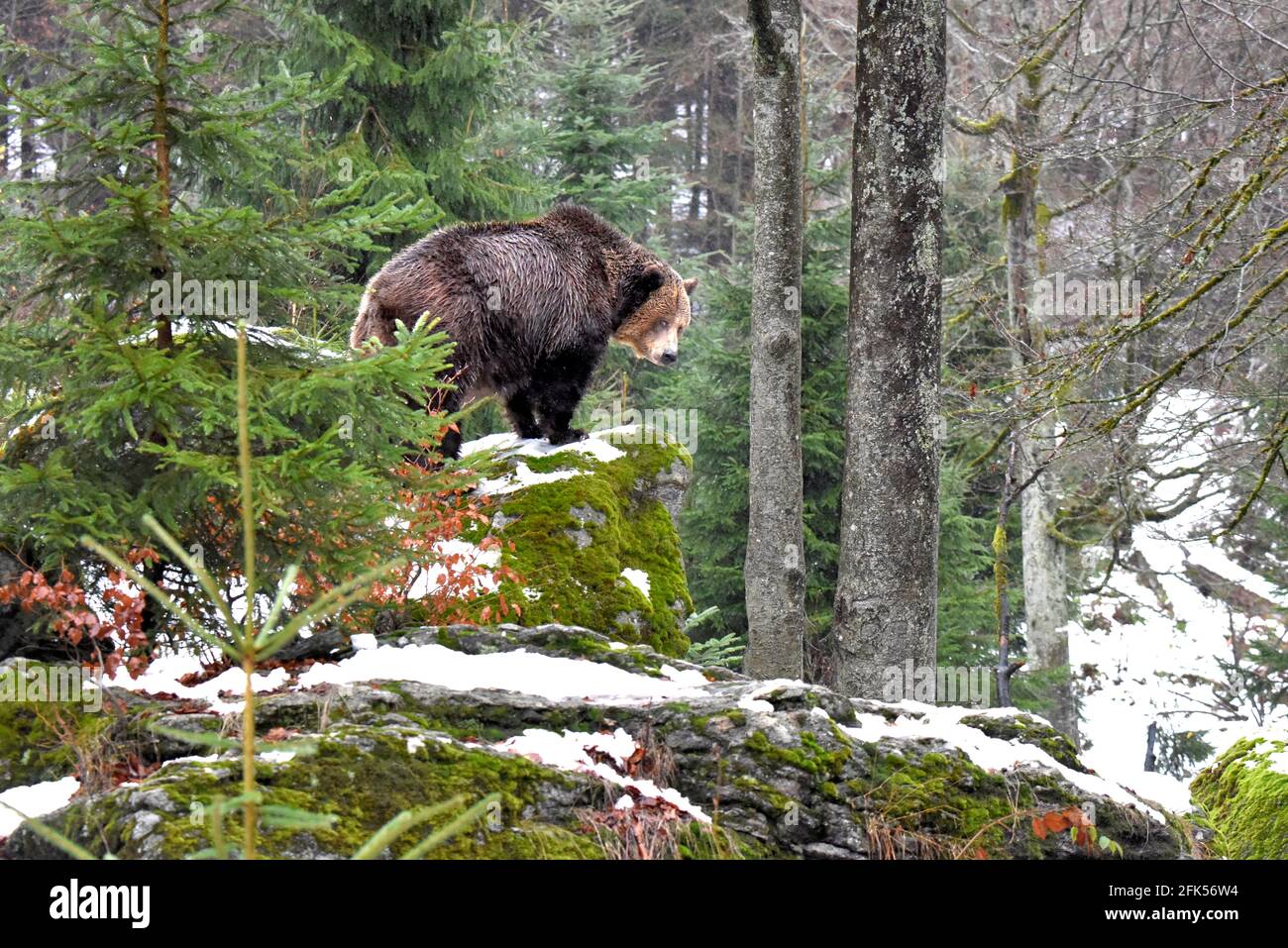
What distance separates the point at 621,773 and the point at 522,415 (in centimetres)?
518

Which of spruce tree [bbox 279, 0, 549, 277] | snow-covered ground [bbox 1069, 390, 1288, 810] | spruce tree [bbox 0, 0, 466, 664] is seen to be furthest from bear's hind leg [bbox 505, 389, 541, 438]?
snow-covered ground [bbox 1069, 390, 1288, 810]

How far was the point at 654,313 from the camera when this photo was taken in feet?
31.6

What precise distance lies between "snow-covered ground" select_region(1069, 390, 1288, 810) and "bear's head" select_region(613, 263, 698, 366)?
9807mm

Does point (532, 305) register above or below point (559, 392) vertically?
above

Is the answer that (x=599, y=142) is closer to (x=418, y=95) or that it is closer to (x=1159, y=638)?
(x=418, y=95)

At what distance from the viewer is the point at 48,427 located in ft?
18.3

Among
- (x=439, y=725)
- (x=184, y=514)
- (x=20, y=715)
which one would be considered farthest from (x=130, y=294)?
(x=439, y=725)

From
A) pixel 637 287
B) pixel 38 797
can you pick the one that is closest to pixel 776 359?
pixel 637 287

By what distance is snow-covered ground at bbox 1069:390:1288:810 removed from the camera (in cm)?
1894

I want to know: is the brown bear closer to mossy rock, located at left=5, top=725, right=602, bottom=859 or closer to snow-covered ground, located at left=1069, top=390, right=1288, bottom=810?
mossy rock, located at left=5, top=725, right=602, bottom=859

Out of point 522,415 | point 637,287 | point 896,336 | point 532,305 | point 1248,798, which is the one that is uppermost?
point 637,287

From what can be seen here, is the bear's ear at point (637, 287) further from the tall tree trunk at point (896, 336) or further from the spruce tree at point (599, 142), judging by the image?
the spruce tree at point (599, 142)
